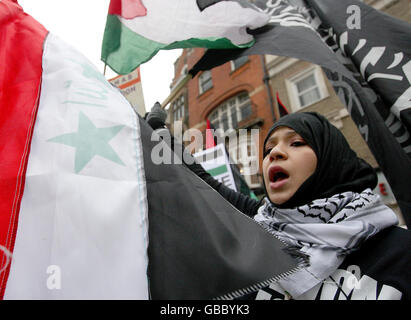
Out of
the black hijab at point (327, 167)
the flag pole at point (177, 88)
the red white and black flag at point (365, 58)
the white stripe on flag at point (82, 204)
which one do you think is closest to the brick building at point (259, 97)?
the flag pole at point (177, 88)

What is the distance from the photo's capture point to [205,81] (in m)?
12.0

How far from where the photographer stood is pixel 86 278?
0.68 meters

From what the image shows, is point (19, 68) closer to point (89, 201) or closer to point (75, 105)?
point (75, 105)

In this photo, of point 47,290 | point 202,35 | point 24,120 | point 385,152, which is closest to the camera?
point 47,290

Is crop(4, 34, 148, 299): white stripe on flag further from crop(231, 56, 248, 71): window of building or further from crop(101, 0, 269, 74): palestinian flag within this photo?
crop(231, 56, 248, 71): window of building

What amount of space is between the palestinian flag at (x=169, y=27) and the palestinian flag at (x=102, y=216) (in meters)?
1.04

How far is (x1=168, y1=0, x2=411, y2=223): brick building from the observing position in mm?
6488

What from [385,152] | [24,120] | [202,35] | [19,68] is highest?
[202,35]

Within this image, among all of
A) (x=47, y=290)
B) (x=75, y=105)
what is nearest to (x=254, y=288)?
(x=47, y=290)

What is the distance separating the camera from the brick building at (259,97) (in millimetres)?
6488

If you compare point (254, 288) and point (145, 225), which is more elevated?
point (145, 225)

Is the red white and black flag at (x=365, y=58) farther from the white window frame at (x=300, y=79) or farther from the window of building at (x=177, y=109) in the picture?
the window of building at (x=177, y=109)

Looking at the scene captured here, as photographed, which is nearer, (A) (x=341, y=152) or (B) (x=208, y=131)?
(A) (x=341, y=152)

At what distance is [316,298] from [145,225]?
635 mm
